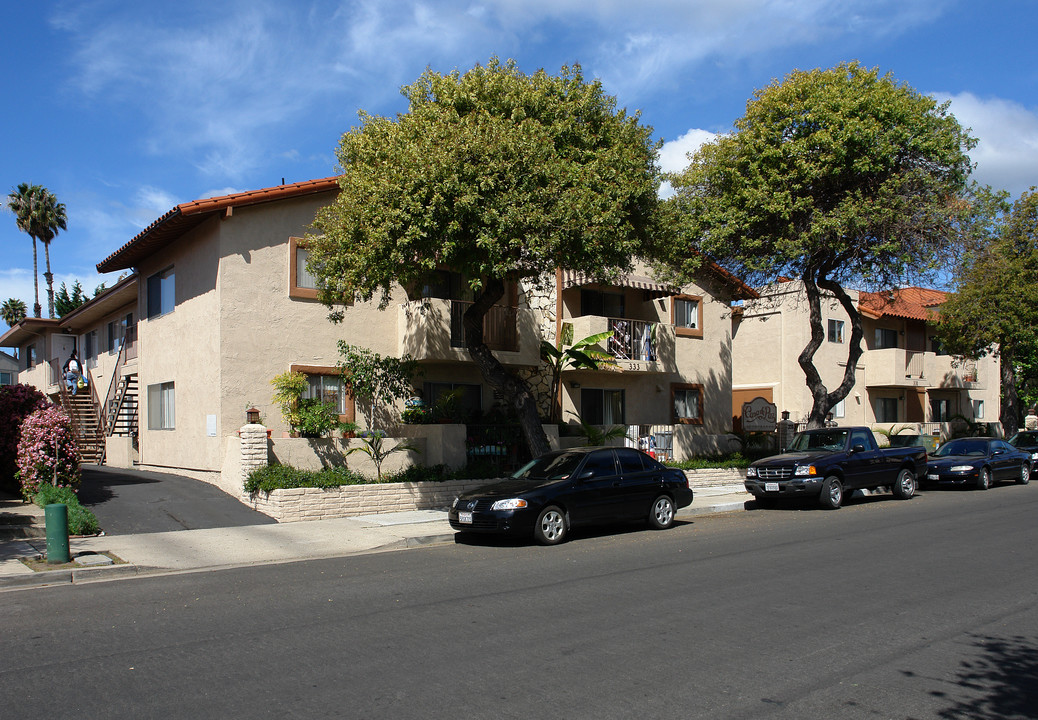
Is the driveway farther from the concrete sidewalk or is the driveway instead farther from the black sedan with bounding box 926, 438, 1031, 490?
Answer: the black sedan with bounding box 926, 438, 1031, 490

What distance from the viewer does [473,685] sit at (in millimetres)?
5508

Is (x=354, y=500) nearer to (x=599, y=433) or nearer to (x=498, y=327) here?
(x=498, y=327)

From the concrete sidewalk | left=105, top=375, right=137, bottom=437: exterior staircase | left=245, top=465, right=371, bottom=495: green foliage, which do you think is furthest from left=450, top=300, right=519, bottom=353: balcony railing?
left=105, top=375, right=137, bottom=437: exterior staircase

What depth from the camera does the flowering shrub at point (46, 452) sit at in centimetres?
1473

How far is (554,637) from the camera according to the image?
6.73 m

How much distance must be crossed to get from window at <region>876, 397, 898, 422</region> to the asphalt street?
2763cm

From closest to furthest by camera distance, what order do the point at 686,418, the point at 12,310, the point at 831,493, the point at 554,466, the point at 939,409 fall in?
the point at 554,466 → the point at 831,493 → the point at 686,418 → the point at 939,409 → the point at 12,310

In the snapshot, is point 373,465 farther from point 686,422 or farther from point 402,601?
point 686,422

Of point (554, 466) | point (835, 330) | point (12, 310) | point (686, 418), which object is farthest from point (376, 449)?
point (12, 310)

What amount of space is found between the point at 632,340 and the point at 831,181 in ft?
22.0

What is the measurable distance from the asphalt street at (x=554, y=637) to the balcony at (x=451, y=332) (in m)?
8.70

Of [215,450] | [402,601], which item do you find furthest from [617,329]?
[402,601]

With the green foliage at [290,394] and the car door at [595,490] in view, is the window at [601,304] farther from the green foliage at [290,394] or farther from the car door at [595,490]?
the car door at [595,490]

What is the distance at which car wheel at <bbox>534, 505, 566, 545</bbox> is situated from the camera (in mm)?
12008
